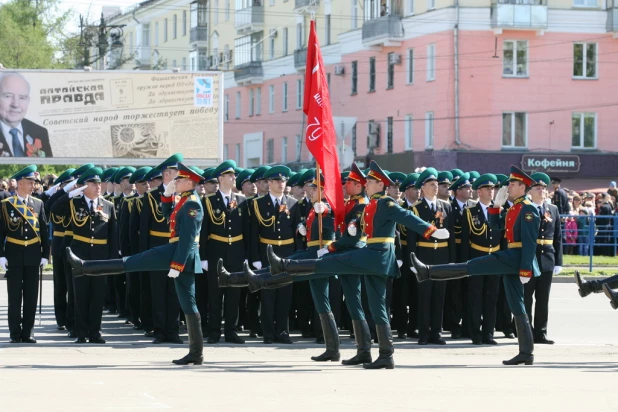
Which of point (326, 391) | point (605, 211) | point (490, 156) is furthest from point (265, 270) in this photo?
point (490, 156)

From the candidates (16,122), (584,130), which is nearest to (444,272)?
(16,122)

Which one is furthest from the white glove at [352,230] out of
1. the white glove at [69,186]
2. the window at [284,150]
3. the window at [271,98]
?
the window at [271,98]

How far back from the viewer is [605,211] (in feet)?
99.5

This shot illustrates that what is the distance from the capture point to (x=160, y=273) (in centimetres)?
1487

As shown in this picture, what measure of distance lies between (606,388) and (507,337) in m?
4.81

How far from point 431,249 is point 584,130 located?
36.1 m

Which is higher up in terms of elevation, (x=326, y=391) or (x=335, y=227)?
(x=335, y=227)

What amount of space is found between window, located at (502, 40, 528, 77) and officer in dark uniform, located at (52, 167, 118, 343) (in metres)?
36.0

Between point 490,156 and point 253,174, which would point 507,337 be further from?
point 490,156

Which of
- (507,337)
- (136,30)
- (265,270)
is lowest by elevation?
(507,337)

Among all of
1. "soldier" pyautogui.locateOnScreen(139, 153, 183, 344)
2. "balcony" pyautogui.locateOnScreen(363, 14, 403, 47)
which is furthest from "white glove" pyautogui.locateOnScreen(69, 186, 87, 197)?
"balcony" pyautogui.locateOnScreen(363, 14, 403, 47)

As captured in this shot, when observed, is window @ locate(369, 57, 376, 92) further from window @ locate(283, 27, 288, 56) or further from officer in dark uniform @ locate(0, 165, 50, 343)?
officer in dark uniform @ locate(0, 165, 50, 343)

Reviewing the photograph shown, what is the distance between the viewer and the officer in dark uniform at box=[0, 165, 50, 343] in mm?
14406

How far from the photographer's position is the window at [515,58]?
49062 mm
